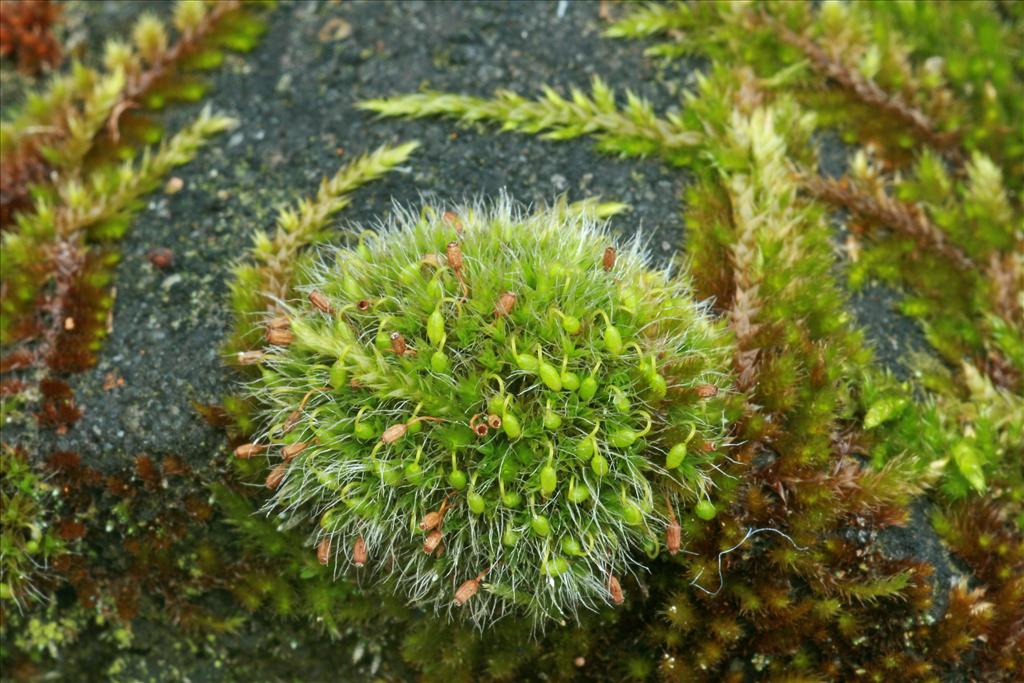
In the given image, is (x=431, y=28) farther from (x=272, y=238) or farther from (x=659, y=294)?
(x=659, y=294)

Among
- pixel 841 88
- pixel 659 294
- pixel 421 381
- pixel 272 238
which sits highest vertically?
pixel 841 88

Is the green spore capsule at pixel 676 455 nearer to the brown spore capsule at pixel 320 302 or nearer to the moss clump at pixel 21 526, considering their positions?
the brown spore capsule at pixel 320 302

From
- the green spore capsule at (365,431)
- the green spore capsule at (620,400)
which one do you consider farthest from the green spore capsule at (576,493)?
the green spore capsule at (365,431)

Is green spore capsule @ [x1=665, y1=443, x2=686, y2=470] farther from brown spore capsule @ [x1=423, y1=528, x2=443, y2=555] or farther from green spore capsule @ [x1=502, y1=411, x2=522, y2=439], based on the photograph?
brown spore capsule @ [x1=423, y1=528, x2=443, y2=555]

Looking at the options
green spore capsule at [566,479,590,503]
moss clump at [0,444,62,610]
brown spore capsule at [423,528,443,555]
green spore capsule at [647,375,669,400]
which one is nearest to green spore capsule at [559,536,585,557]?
green spore capsule at [566,479,590,503]

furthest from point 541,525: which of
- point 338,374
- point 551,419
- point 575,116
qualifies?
point 575,116

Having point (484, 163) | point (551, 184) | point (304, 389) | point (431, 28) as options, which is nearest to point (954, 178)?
point (551, 184)

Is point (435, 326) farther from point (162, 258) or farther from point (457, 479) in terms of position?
point (162, 258)
